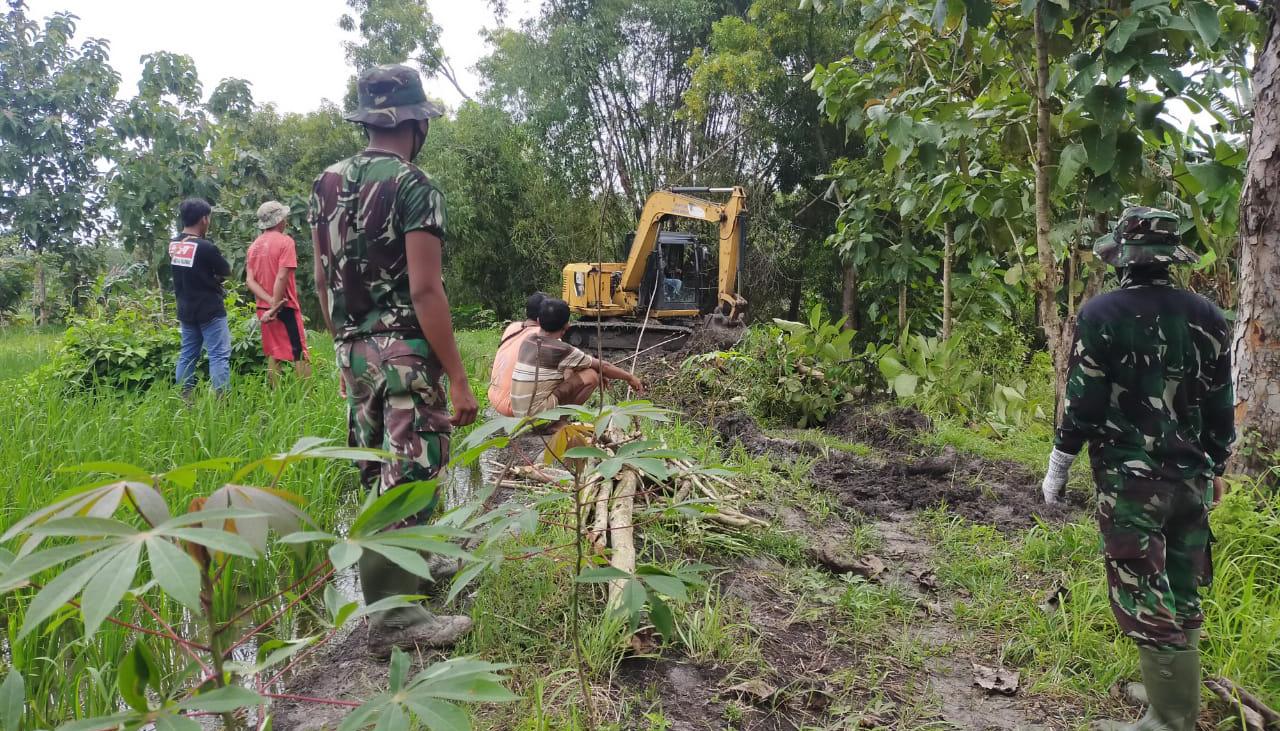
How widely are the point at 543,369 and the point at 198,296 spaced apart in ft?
8.08

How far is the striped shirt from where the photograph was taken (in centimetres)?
420

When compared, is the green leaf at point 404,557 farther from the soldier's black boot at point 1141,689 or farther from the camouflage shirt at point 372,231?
the soldier's black boot at point 1141,689

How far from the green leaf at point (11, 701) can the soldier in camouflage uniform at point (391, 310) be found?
1.41 meters

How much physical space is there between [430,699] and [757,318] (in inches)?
629

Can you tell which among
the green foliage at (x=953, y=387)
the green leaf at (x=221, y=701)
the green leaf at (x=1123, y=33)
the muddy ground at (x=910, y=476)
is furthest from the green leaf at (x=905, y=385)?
the green leaf at (x=221, y=701)

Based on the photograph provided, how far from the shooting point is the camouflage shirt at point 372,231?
2.35 m

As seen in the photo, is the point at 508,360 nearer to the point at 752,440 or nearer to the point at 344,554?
the point at 752,440

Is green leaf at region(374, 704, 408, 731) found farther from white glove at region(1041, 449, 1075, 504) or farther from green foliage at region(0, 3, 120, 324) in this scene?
green foliage at region(0, 3, 120, 324)

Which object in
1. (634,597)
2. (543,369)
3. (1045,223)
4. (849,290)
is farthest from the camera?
(849,290)

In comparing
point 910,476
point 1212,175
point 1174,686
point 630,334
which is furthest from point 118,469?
point 630,334

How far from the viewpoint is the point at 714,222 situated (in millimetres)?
10781

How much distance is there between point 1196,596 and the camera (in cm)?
214

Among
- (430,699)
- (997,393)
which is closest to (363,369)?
(430,699)

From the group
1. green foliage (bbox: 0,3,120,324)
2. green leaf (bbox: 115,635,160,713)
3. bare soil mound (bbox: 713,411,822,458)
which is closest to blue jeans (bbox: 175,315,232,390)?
bare soil mound (bbox: 713,411,822,458)
